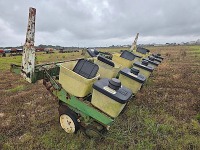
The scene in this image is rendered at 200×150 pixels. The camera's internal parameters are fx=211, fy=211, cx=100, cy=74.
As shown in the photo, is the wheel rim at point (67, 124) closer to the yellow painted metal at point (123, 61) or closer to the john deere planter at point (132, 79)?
the john deere planter at point (132, 79)

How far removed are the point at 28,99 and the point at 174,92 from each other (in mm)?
5264

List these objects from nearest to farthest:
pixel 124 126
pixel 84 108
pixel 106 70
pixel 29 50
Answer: pixel 84 108, pixel 29 50, pixel 124 126, pixel 106 70

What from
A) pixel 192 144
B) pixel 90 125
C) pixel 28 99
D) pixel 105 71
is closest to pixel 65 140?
pixel 90 125

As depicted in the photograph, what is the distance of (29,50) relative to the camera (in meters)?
4.25

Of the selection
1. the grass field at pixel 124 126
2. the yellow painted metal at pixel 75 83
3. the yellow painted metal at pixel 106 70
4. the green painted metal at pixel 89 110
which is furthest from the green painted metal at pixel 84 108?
the yellow painted metal at pixel 106 70

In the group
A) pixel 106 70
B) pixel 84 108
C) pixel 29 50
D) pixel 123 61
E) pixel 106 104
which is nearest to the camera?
pixel 106 104

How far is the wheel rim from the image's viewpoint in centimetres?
434

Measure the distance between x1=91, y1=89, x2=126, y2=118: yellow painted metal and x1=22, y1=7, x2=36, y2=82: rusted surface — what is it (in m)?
1.48

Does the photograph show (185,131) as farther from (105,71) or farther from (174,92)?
(174,92)

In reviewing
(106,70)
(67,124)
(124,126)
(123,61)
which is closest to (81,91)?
(67,124)

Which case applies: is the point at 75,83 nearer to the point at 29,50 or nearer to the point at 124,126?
the point at 29,50

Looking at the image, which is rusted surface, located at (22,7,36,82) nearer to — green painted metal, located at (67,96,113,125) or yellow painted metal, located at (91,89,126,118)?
green painted metal, located at (67,96,113,125)

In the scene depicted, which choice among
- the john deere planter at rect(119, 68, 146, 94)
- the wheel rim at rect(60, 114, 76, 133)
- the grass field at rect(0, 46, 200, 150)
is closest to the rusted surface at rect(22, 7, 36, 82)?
the wheel rim at rect(60, 114, 76, 133)

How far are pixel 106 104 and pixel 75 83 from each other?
75 cm
